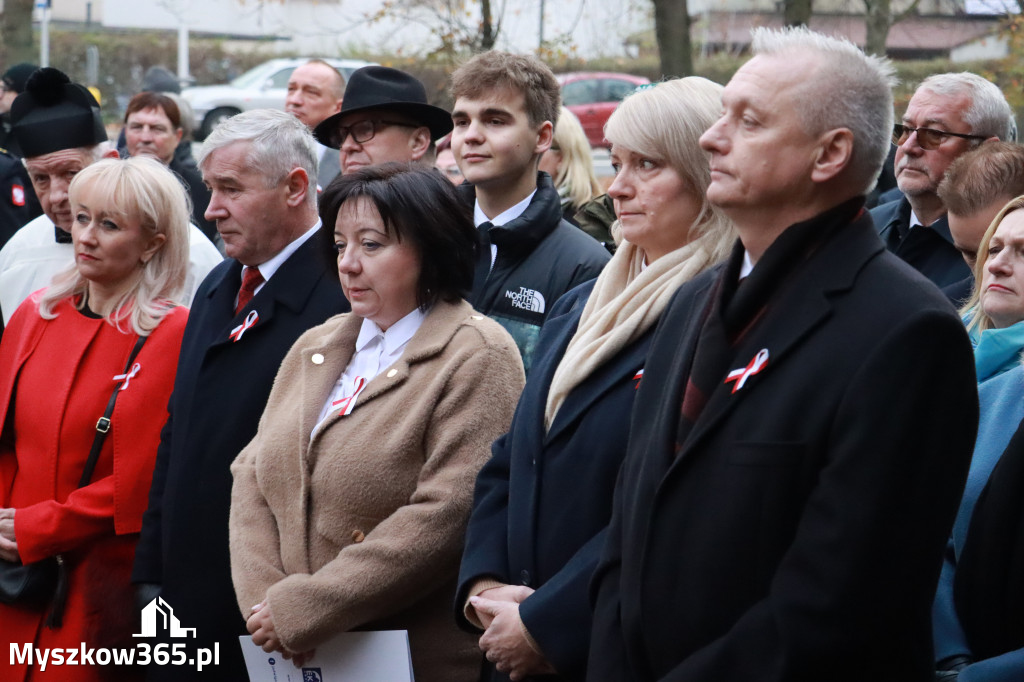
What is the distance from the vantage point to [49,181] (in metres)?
5.48

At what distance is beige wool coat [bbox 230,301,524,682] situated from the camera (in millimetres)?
3180

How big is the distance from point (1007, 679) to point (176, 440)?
8.35 ft

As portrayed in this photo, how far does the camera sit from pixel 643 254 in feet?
10.6

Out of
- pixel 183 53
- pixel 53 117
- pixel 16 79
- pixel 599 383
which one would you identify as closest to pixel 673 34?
pixel 16 79

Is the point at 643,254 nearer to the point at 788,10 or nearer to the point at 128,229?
the point at 128,229

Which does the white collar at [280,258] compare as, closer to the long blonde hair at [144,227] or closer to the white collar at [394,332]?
the long blonde hair at [144,227]

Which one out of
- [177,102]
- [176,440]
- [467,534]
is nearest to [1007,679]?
[467,534]

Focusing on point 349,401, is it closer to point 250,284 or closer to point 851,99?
point 250,284

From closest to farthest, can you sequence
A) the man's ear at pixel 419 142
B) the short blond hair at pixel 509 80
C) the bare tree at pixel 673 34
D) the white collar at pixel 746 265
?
the white collar at pixel 746 265
the short blond hair at pixel 509 80
the man's ear at pixel 419 142
the bare tree at pixel 673 34

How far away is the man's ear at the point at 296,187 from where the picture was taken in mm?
4238

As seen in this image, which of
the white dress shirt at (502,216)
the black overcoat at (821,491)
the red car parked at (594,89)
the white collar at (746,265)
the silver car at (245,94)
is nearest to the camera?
the black overcoat at (821,491)

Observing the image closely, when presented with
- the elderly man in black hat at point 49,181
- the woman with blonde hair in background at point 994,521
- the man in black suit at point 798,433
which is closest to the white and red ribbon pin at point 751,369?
the man in black suit at point 798,433

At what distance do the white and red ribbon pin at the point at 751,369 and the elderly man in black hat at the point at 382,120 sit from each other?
307cm

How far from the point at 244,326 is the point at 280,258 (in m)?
0.31
